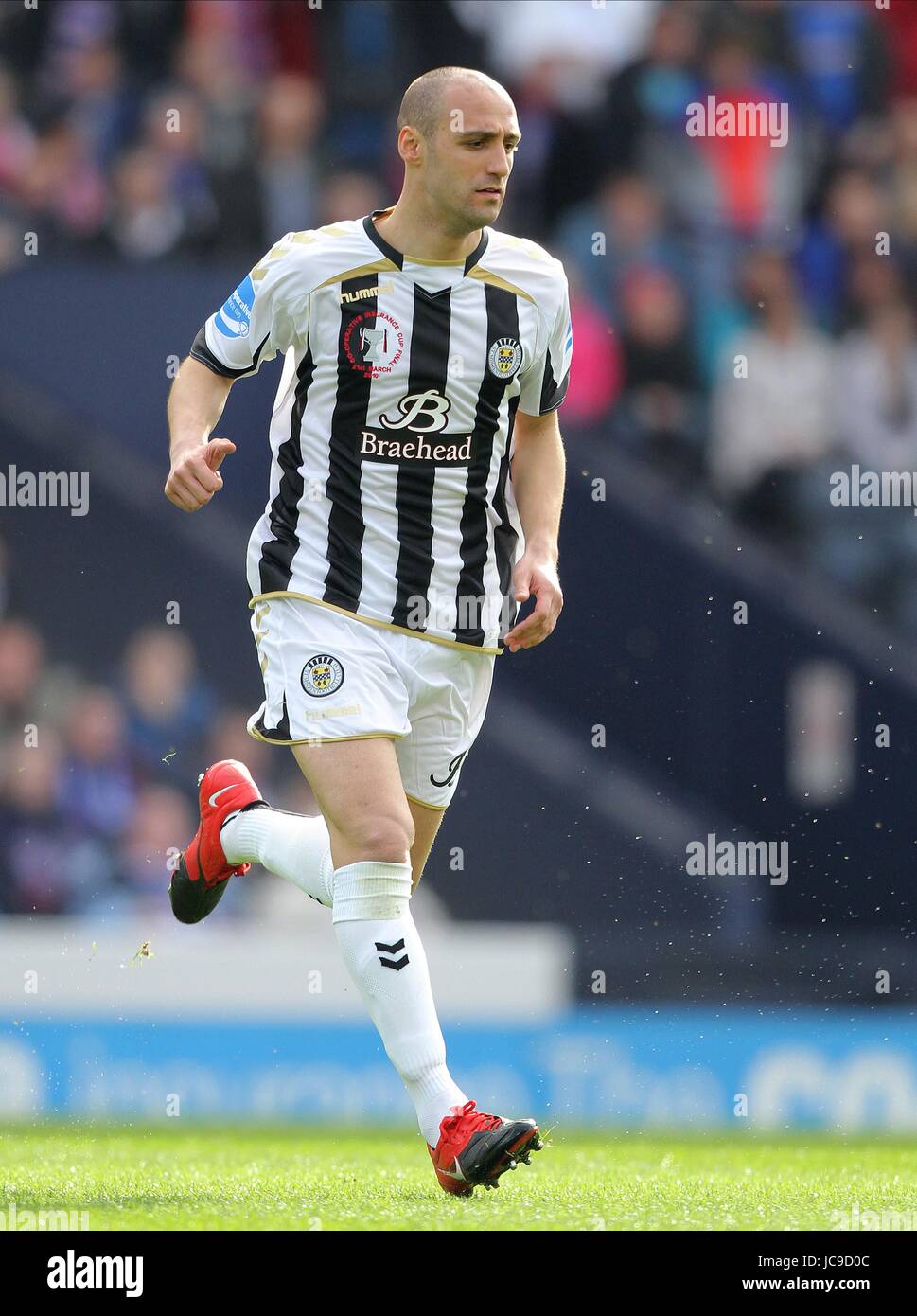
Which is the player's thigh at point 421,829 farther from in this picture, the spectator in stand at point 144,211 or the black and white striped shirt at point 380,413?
the spectator in stand at point 144,211

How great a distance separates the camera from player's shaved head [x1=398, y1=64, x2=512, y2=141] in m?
4.80

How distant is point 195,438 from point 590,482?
4.97m

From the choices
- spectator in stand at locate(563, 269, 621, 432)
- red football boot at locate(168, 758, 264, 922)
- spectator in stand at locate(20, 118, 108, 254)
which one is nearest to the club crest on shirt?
red football boot at locate(168, 758, 264, 922)

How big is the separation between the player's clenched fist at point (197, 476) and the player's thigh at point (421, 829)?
1047mm

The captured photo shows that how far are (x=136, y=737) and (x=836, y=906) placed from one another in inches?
131

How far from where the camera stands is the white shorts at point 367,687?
470 cm

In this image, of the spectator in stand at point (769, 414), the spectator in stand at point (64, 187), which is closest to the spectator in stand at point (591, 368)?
the spectator in stand at point (769, 414)

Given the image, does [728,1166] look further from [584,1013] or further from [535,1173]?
[584,1013]

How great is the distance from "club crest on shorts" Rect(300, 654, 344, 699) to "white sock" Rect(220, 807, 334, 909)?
1.53ft

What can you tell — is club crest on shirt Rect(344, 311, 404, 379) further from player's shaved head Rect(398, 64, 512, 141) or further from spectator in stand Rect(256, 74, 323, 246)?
spectator in stand Rect(256, 74, 323, 246)

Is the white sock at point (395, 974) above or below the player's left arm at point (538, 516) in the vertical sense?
below

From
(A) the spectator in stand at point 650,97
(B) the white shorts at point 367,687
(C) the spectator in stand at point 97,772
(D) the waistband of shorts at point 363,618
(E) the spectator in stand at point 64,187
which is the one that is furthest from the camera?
(A) the spectator in stand at point 650,97

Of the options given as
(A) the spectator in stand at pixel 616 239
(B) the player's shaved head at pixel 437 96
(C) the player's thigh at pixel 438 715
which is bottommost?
(C) the player's thigh at pixel 438 715

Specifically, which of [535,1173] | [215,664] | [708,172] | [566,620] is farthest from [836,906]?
[535,1173]
